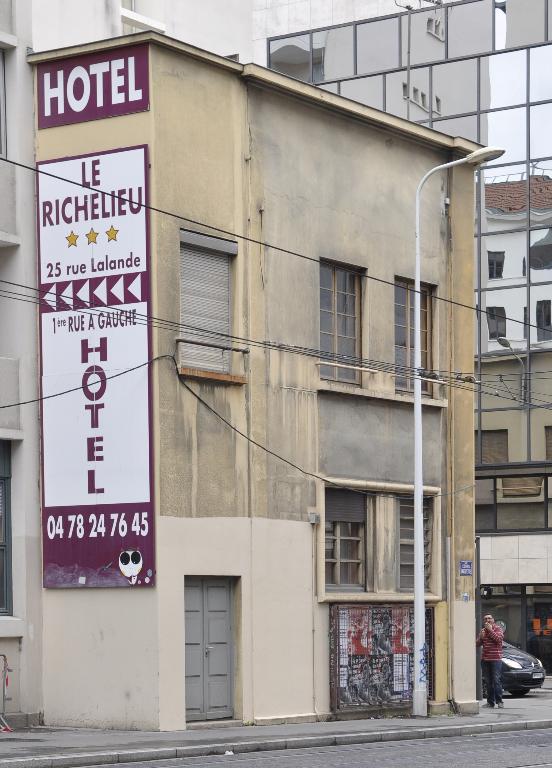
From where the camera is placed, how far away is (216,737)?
22734mm

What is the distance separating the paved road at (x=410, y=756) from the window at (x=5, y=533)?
18.2 ft

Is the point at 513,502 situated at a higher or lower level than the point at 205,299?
lower

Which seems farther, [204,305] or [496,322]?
[496,322]

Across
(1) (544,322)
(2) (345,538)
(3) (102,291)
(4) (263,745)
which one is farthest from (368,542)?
(1) (544,322)

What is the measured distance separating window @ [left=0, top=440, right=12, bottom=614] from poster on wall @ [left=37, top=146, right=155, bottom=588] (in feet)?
1.79

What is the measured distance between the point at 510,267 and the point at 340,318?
17.5 m

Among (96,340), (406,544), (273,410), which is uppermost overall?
(96,340)

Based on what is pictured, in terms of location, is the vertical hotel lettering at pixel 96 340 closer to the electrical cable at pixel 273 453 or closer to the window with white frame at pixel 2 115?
the window with white frame at pixel 2 115

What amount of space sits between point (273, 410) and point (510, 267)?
19.9m

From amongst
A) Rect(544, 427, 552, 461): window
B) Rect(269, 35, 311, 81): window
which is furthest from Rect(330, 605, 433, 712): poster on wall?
Rect(269, 35, 311, 81): window

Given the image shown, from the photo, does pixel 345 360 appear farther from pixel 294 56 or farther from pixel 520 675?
pixel 294 56

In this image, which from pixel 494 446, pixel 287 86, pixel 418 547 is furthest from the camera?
pixel 494 446

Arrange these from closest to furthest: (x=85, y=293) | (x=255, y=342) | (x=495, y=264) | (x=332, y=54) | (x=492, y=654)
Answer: (x=85, y=293), (x=255, y=342), (x=492, y=654), (x=495, y=264), (x=332, y=54)

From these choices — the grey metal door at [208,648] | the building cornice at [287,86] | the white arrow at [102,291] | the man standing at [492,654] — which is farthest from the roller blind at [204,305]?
the man standing at [492,654]
